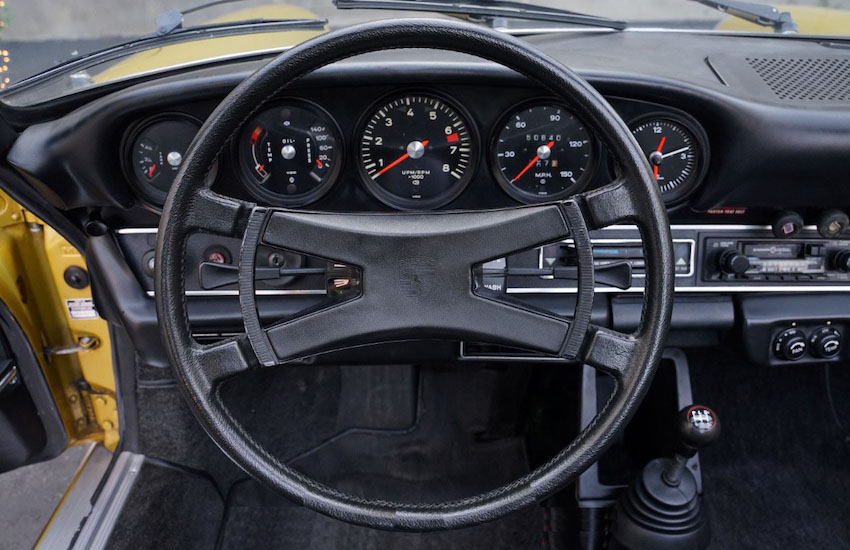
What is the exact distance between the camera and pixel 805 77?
170 centimetres

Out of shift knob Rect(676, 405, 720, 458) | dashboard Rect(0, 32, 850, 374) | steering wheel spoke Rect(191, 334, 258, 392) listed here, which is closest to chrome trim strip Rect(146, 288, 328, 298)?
dashboard Rect(0, 32, 850, 374)

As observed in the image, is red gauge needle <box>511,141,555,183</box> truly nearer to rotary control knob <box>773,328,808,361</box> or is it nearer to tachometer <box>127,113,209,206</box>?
tachometer <box>127,113,209,206</box>

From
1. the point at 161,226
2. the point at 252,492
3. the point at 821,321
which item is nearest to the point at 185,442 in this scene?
the point at 252,492

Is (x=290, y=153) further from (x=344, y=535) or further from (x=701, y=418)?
(x=344, y=535)

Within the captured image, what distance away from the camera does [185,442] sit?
229 cm

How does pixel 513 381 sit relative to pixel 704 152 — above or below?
below

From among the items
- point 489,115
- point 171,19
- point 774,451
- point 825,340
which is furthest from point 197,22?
point 774,451

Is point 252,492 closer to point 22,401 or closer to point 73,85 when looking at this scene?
point 22,401

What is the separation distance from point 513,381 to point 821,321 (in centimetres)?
95

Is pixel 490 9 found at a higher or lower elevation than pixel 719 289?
higher

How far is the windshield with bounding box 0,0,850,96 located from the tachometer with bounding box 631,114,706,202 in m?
0.42

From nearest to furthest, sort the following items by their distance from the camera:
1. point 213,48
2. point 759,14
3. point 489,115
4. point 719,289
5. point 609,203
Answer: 1. point 609,203
2. point 489,115
3. point 213,48
4. point 719,289
5. point 759,14

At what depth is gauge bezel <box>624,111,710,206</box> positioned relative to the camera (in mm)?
1589

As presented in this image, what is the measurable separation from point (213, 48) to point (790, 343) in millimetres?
1605
